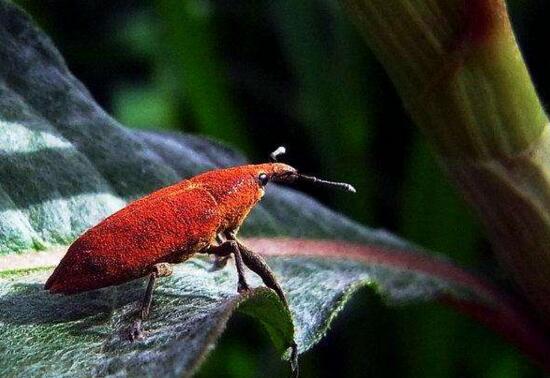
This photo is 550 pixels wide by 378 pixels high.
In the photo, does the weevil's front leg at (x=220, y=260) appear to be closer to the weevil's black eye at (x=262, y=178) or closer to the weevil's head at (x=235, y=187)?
the weevil's head at (x=235, y=187)

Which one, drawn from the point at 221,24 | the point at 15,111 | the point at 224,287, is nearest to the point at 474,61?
the point at 224,287

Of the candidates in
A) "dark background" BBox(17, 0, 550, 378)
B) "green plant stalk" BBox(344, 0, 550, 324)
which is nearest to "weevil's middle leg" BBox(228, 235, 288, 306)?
"green plant stalk" BBox(344, 0, 550, 324)

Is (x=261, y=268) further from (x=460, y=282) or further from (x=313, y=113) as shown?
(x=313, y=113)

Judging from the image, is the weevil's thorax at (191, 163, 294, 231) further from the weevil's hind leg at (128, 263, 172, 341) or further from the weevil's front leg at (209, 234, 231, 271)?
the weevil's hind leg at (128, 263, 172, 341)

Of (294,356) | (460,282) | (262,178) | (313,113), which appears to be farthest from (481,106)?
(313,113)

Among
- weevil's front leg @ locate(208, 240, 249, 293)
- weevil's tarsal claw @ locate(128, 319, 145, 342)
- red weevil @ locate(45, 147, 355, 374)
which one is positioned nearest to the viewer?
weevil's tarsal claw @ locate(128, 319, 145, 342)

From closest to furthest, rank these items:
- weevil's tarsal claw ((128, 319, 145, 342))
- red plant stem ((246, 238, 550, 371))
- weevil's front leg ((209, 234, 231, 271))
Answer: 1. weevil's tarsal claw ((128, 319, 145, 342))
2. weevil's front leg ((209, 234, 231, 271))
3. red plant stem ((246, 238, 550, 371))

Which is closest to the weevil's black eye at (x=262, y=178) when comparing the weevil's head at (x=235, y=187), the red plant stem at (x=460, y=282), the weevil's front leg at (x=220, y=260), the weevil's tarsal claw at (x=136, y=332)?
the weevil's head at (x=235, y=187)
